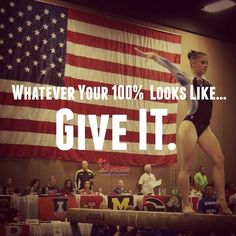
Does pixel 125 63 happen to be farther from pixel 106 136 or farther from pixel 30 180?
pixel 30 180

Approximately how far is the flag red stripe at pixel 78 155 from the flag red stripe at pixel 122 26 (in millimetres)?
3639

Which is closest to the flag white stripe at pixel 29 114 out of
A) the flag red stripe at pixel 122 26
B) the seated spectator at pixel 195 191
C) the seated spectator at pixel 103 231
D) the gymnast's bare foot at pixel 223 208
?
the flag red stripe at pixel 122 26

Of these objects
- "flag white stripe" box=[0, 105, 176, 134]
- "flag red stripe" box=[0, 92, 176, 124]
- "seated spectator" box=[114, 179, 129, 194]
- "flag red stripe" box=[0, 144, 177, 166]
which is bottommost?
"seated spectator" box=[114, 179, 129, 194]

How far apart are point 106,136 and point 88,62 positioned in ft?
6.93

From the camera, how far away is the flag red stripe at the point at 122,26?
1302 centimetres

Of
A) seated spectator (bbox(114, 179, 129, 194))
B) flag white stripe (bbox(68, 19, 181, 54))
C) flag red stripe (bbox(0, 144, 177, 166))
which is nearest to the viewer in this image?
flag red stripe (bbox(0, 144, 177, 166))

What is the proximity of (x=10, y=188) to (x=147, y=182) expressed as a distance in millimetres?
4363

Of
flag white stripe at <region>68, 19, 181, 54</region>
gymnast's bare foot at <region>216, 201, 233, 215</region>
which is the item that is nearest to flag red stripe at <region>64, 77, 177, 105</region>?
flag white stripe at <region>68, 19, 181, 54</region>

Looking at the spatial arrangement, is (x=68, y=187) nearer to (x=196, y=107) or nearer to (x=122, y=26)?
(x=122, y=26)

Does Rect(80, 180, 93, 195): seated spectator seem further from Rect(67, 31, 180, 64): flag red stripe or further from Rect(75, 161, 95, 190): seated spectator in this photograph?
Rect(67, 31, 180, 64): flag red stripe

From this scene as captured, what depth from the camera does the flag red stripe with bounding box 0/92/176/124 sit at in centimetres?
1152

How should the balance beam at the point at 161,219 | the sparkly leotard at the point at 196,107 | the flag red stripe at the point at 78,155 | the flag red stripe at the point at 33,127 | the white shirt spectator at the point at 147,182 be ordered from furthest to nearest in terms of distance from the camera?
the white shirt spectator at the point at 147,182
the flag red stripe at the point at 78,155
the flag red stripe at the point at 33,127
the sparkly leotard at the point at 196,107
the balance beam at the point at 161,219

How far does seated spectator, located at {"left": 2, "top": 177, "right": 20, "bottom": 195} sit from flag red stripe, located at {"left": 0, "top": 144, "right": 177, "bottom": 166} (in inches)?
24.9

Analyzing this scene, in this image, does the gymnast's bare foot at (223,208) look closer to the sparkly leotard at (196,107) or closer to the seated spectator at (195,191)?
the sparkly leotard at (196,107)
